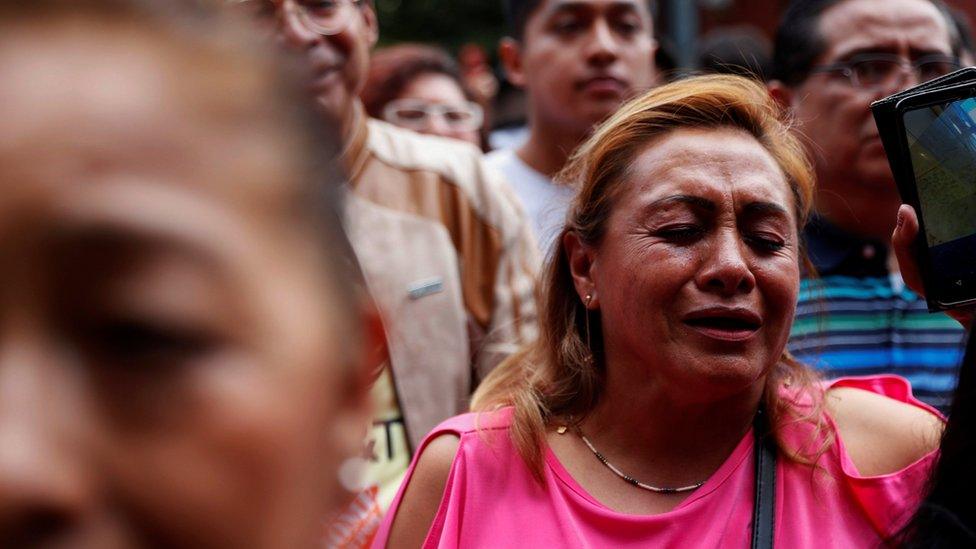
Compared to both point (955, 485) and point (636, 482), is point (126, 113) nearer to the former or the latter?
point (955, 485)

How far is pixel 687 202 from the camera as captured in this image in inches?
93.3

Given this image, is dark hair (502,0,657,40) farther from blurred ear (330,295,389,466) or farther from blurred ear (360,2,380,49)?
blurred ear (330,295,389,466)

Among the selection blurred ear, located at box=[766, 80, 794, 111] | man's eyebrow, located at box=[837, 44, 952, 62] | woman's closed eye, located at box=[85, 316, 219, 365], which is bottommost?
blurred ear, located at box=[766, 80, 794, 111]

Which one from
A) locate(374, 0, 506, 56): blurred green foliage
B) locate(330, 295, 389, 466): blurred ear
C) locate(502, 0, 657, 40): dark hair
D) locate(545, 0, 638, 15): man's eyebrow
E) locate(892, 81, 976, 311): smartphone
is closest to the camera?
locate(330, 295, 389, 466): blurred ear

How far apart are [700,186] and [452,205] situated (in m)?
1.01

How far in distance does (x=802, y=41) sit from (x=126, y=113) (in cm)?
349

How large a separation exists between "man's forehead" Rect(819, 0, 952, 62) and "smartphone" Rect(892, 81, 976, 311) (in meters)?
1.67

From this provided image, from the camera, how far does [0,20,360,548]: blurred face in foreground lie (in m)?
0.59

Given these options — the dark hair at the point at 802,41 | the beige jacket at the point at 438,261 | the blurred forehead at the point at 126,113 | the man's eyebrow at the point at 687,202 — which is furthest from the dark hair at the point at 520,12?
the blurred forehead at the point at 126,113

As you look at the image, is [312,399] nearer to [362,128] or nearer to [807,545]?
[807,545]

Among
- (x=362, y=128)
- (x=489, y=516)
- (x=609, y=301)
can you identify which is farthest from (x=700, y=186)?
(x=362, y=128)

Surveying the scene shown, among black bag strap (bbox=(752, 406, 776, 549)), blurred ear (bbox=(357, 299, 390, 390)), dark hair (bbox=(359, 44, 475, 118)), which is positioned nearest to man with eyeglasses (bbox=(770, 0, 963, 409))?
black bag strap (bbox=(752, 406, 776, 549))

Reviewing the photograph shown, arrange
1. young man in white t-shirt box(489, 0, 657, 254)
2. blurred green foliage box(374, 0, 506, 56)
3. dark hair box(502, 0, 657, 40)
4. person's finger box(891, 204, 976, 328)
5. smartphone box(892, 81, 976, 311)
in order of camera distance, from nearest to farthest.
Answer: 1. smartphone box(892, 81, 976, 311)
2. person's finger box(891, 204, 976, 328)
3. young man in white t-shirt box(489, 0, 657, 254)
4. dark hair box(502, 0, 657, 40)
5. blurred green foliage box(374, 0, 506, 56)

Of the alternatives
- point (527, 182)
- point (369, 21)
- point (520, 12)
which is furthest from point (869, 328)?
point (520, 12)
